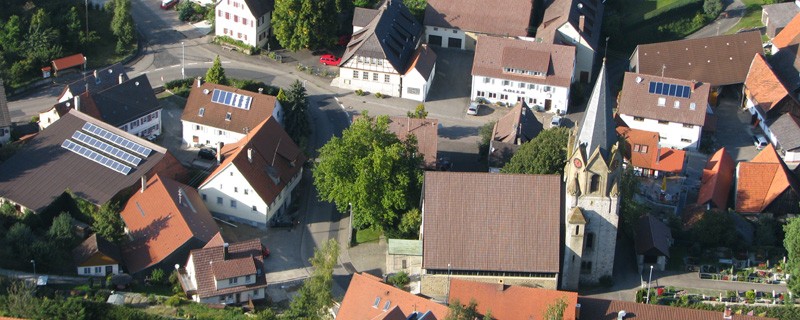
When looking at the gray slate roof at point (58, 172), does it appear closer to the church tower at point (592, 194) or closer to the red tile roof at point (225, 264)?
the red tile roof at point (225, 264)

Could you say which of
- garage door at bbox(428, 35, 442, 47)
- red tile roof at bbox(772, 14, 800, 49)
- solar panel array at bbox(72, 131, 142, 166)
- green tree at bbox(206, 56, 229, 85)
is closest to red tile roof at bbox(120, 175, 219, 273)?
solar panel array at bbox(72, 131, 142, 166)

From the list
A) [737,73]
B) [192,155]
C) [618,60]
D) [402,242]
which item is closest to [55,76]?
[192,155]

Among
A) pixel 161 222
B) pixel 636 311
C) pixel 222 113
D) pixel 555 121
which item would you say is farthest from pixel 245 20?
pixel 636 311

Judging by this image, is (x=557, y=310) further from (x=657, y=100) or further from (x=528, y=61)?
(x=528, y=61)

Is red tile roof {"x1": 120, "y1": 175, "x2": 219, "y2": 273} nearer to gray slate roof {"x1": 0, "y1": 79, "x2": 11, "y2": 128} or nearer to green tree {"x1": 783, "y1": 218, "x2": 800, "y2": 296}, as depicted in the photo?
gray slate roof {"x1": 0, "y1": 79, "x2": 11, "y2": 128}

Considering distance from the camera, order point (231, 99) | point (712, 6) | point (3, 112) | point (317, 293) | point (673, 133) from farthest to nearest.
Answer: point (712, 6) → point (673, 133) → point (231, 99) → point (3, 112) → point (317, 293)

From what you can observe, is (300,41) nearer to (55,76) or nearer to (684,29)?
(55,76)

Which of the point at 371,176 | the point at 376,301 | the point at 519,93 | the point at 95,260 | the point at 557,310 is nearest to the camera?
the point at 557,310

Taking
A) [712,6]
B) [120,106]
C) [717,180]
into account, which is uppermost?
[712,6]
